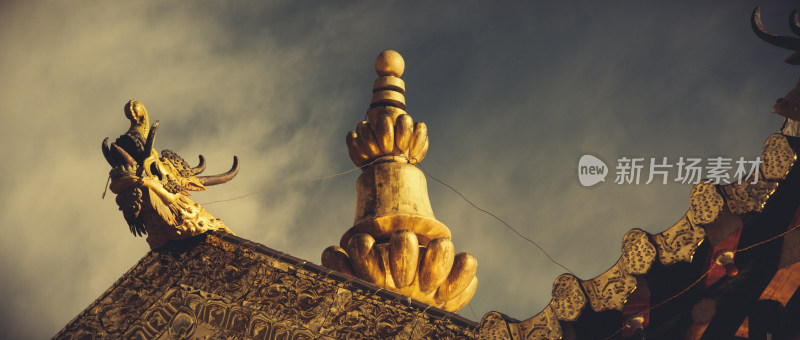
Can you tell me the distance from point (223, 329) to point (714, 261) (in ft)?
12.1

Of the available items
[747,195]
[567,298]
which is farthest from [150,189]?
[747,195]

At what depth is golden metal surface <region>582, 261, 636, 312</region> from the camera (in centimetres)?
518

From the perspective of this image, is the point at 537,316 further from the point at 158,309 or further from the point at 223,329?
the point at 158,309

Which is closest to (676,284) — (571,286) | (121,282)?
(571,286)

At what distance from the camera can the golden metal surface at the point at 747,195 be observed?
4902 millimetres

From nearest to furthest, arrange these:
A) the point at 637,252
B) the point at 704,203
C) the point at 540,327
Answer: the point at 704,203
the point at 637,252
the point at 540,327

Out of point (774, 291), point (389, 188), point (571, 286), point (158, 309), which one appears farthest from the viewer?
point (389, 188)

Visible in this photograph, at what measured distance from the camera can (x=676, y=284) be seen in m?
5.25

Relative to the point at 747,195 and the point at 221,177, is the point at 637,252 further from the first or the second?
the point at 221,177

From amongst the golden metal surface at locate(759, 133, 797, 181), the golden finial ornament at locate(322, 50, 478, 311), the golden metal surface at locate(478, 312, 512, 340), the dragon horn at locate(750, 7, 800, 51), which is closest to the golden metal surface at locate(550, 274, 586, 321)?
the golden metal surface at locate(478, 312, 512, 340)

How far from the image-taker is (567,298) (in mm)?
5391

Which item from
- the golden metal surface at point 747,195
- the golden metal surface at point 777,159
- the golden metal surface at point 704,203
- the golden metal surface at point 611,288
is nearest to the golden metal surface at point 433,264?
the golden metal surface at point 611,288

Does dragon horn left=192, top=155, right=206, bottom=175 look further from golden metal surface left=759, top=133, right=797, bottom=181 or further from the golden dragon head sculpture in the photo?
golden metal surface left=759, top=133, right=797, bottom=181

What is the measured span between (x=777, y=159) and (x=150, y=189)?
490cm
